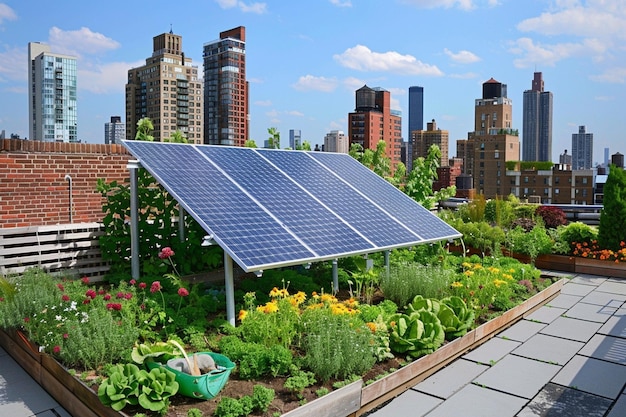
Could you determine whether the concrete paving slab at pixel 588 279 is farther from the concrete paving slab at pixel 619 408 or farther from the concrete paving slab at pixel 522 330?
the concrete paving slab at pixel 619 408

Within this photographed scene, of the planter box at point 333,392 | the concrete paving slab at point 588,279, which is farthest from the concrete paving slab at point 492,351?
the concrete paving slab at point 588,279

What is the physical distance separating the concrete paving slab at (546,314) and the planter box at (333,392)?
158 cm

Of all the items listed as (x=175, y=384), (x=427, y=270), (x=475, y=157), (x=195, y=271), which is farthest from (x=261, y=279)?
(x=475, y=157)

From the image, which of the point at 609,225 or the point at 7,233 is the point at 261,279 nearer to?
the point at 7,233

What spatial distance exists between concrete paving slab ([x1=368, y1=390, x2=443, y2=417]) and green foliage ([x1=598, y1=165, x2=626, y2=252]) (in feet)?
30.0

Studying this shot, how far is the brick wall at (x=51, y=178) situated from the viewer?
9844mm

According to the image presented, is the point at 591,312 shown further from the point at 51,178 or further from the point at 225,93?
the point at 225,93

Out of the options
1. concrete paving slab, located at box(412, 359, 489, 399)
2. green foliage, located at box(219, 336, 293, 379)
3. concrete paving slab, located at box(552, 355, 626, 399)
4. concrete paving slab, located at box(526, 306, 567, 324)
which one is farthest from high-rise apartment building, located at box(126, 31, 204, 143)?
concrete paving slab, located at box(552, 355, 626, 399)

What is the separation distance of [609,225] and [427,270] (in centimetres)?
637

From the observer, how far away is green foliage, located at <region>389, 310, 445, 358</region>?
6160mm

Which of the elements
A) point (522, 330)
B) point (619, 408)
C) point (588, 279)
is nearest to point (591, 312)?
point (522, 330)

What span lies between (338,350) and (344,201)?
13.7ft

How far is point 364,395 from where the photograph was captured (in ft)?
16.9

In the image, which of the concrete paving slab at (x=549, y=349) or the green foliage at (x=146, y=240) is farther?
the green foliage at (x=146, y=240)
